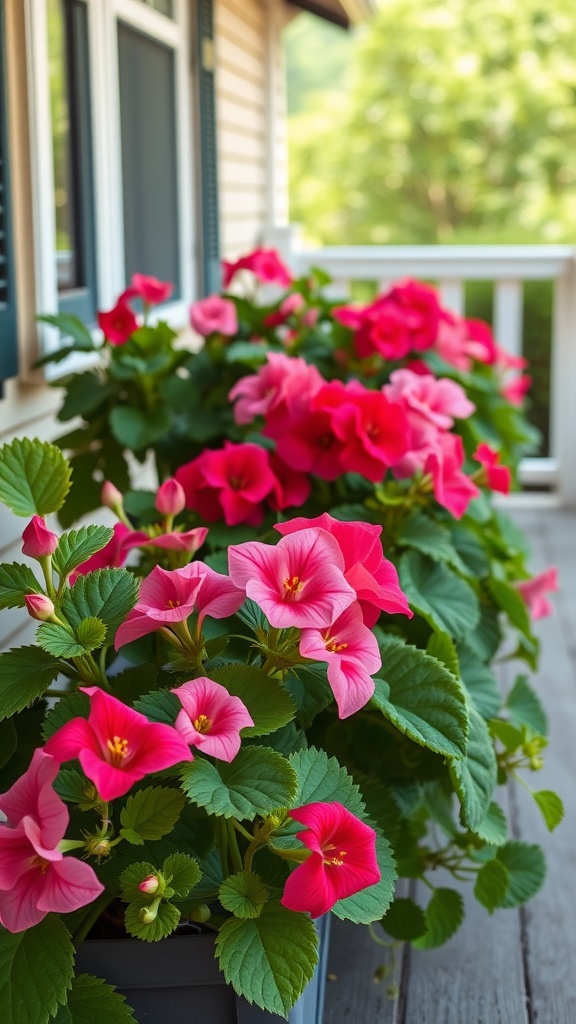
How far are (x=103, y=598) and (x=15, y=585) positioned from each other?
0.09 meters

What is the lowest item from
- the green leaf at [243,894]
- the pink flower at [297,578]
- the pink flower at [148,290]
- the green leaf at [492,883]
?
the green leaf at [492,883]

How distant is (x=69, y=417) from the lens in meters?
1.83

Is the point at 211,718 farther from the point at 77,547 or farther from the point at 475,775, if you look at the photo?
the point at 475,775

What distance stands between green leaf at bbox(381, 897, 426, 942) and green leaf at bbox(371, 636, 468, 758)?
14.3 inches

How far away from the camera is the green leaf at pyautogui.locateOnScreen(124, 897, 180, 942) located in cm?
94

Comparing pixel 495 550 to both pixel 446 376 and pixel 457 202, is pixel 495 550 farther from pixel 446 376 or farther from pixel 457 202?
pixel 457 202

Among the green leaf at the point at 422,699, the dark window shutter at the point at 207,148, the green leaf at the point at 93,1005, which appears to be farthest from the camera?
the dark window shutter at the point at 207,148

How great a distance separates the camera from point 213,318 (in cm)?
214

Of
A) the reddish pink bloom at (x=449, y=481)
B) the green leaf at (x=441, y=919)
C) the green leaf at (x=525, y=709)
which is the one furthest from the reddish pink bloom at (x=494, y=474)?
the green leaf at (x=441, y=919)

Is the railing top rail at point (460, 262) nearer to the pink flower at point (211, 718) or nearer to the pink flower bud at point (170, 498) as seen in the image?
the pink flower bud at point (170, 498)

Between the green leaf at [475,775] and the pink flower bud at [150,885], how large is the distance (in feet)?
1.13

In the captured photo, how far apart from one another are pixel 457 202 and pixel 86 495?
14.8 metres

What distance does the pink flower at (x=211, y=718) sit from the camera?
3.02ft

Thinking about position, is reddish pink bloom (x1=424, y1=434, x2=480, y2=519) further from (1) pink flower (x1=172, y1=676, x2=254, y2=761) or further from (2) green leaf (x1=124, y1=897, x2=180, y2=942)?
(2) green leaf (x1=124, y1=897, x2=180, y2=942)
